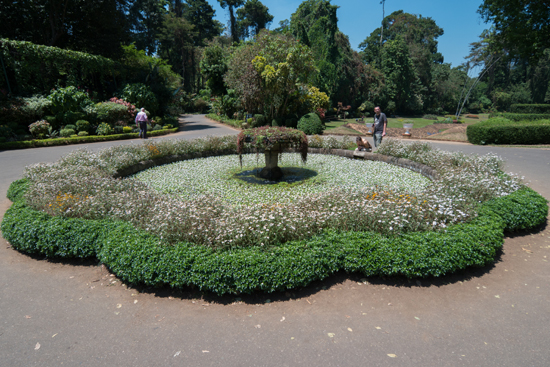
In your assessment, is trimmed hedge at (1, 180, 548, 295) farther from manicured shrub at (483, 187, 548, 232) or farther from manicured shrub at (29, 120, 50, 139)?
manicured shrub at (29, 120, 50, 139)

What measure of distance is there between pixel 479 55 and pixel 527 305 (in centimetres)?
5395

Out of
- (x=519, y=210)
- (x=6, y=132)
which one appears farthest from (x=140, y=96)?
(x=519, y=210)

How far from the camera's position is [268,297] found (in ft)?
10.9

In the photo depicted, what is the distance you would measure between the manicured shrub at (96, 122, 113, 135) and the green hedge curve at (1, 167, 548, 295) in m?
13.9

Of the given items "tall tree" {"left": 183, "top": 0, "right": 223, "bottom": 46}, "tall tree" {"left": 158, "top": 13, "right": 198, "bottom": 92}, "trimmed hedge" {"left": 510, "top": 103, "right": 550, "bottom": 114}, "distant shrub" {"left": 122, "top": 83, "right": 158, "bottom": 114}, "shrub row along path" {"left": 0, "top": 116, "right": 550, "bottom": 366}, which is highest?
"tall tree" {"left": 183, "top": 0, "right": 223, "bottom": 46}

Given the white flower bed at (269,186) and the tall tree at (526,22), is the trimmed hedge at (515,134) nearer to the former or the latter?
the tall tree at (526,22)

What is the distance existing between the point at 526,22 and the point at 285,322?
23.5m

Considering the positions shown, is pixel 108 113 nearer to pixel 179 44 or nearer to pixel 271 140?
pixel 271 140

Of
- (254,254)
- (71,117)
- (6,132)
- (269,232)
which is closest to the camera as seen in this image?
(254,254)

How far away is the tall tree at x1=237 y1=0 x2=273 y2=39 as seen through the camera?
49.5 meters

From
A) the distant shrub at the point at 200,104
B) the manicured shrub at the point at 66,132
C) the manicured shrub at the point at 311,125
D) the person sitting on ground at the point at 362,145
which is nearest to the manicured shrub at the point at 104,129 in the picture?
the manicured shrub at the point at 66,132

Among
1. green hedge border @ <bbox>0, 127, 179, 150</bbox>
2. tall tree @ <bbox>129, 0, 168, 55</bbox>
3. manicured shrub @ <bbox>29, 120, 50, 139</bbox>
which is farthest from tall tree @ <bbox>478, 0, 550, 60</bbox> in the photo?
tall tree @ <bbox>129, 0, 168, 55</bbox>

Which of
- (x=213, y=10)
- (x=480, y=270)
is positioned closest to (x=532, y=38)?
(x=480, y=270)

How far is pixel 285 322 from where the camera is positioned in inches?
114
